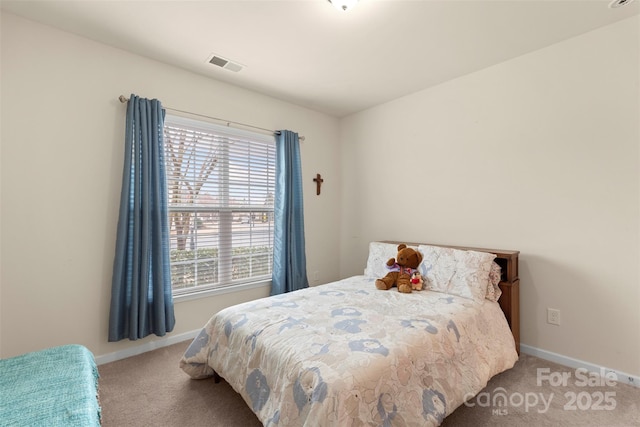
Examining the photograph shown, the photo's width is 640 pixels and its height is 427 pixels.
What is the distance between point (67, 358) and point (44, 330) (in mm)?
919

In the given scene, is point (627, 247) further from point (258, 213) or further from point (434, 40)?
point (258, 213)

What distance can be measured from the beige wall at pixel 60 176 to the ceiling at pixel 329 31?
0.20m

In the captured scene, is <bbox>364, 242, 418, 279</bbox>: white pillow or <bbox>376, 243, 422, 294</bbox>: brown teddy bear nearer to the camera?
<bbox>376, 243, 422, 294</bbox>: brown teddy bear

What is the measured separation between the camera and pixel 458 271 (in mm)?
2295

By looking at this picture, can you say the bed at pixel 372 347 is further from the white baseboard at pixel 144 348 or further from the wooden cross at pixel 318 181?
the wooden cross at pixel 318 181

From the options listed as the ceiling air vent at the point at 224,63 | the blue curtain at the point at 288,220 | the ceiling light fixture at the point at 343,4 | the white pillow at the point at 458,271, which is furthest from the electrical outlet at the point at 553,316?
the ceiling air vent at the point at 224,63

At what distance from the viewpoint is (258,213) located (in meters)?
3.25

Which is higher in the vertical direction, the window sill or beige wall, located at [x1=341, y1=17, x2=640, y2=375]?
beige wall, located at [x1=341, y1=17, x2=640, y2=375]

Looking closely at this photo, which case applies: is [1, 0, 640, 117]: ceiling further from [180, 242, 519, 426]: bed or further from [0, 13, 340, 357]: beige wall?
[180, 242, 519, 426]: bed

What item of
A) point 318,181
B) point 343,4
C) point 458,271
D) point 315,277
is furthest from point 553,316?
point 343,4

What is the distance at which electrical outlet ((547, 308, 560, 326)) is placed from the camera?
2.28 m

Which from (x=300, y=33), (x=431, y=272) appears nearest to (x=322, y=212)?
(x=431, y=272)

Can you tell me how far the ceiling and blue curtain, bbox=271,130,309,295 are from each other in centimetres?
80

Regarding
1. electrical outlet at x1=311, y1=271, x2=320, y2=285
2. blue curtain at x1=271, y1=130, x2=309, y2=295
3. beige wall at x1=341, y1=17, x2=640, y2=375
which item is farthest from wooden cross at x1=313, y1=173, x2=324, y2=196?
beige wall at x1=341, y1=17, x2=640, y2=375
